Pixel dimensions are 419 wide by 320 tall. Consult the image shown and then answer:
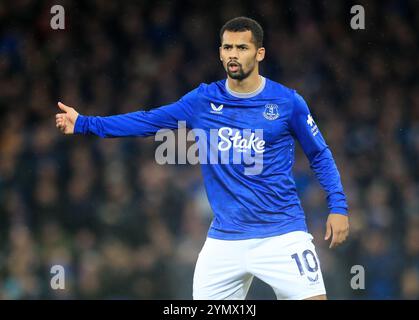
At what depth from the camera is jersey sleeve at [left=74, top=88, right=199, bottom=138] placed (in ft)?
21.9

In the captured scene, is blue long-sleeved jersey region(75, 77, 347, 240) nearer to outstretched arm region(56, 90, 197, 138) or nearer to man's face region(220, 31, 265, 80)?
outstretched arm region(56, 90, 197, 138)

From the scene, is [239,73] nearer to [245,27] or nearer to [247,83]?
[247,83]

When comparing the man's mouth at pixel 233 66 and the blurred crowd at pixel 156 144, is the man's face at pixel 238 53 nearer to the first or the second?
the man's mouth at pixel 233 66

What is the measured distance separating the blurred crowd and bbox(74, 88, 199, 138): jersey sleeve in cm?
284

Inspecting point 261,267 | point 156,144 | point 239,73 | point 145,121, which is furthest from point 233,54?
point 156,144

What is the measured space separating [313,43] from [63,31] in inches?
125

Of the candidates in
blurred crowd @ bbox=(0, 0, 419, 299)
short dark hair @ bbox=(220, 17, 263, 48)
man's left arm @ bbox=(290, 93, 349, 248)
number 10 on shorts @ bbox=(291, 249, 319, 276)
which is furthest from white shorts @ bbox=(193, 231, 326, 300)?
blurred crowd @ bbox=(0, 0, 419, 299)

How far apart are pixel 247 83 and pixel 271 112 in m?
0.26

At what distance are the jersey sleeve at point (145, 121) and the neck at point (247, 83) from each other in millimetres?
283

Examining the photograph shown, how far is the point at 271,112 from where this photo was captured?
6.57 metres

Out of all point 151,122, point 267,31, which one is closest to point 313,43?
point 267,31

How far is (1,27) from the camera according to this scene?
40.5 feet

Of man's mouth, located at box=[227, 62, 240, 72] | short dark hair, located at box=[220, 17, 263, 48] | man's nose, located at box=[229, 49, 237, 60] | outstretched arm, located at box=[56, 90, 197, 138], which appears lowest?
outstretched arm, located at box=[56, 90, 197, 138]

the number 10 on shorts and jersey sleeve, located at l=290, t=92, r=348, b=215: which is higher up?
jersey sleeve, located at l=290, t=92, r=348, b=215
